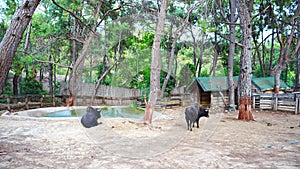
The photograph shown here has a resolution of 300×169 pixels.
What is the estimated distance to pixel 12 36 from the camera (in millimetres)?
2930

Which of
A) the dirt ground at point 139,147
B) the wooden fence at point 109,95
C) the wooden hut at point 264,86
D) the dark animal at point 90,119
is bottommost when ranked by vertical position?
the dirt ground at point 139,147

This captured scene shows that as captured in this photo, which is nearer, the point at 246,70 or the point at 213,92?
the point at 246,70

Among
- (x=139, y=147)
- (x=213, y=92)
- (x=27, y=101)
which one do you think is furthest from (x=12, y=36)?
(x=213, y=92)

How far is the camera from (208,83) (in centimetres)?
1128

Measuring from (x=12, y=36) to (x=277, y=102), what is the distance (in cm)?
1080

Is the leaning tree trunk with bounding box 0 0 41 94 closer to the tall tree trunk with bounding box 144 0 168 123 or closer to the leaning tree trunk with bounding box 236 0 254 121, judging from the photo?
the tall tree trunk with bounding box 144 0 168 123

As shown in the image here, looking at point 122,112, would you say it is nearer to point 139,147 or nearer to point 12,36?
point 139,147

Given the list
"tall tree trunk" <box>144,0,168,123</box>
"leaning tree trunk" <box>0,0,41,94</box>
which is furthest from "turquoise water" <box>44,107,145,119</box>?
"leaning tree trunk" <box>0,0,41,94</box>

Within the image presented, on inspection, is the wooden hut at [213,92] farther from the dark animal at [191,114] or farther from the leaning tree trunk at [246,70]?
the dark animal at [191,114]

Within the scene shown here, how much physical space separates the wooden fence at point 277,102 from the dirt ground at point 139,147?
4.94 m

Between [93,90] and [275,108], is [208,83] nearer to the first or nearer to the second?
[275,108]

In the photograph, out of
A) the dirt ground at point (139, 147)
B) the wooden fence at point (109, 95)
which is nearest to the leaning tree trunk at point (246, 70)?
the dirt ground at point (139, 147)

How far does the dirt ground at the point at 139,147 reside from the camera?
3328mm

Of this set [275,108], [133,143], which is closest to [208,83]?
[275,108]
